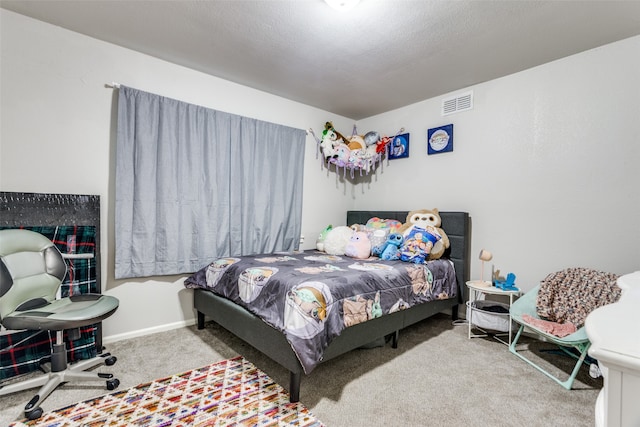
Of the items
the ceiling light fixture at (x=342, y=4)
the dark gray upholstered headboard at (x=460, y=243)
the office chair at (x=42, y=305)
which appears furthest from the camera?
the dark gray upholstered headboard at (x=460, y=243)

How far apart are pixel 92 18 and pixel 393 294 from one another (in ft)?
10.0

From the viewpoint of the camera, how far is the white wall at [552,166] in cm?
233

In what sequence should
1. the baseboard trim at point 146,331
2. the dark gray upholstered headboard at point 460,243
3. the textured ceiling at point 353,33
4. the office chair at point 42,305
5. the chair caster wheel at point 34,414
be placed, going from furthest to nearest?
the dark gray upholstered headboard at point 460,243
the baseboard trim at point 146,331
the textured ceiling at point 353,33
the office chair at point 42,305
the chair caster wheel at point 34,414

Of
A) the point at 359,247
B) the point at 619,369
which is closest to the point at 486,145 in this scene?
the point at 359,247

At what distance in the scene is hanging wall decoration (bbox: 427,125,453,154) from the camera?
3348mm

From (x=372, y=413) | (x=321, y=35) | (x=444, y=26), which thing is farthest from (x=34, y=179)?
(x=444, y=26)

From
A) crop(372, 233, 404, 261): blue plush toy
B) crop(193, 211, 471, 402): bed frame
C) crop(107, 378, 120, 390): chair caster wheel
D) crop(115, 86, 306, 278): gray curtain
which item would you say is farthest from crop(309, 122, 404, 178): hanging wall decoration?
crop(107, 378, 120, 390): chair caster wheel

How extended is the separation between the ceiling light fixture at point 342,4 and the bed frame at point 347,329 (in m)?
2.08

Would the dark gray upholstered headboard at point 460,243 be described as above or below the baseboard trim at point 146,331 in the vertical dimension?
above

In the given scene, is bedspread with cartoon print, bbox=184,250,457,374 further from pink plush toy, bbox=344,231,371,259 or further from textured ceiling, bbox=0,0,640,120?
textured ceiling, bbox=0,0,640,120

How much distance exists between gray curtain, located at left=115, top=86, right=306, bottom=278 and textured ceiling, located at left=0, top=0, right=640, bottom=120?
546mm

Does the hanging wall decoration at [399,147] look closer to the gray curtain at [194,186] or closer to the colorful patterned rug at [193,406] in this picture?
the gray curtain at [194,186]

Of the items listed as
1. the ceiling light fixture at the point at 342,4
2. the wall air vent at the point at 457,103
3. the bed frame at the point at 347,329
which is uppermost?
the ceiling light fixture at the point at 342,4

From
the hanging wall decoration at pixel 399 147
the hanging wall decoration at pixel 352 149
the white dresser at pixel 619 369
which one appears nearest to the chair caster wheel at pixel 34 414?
the white dresser at pixel 619 369
